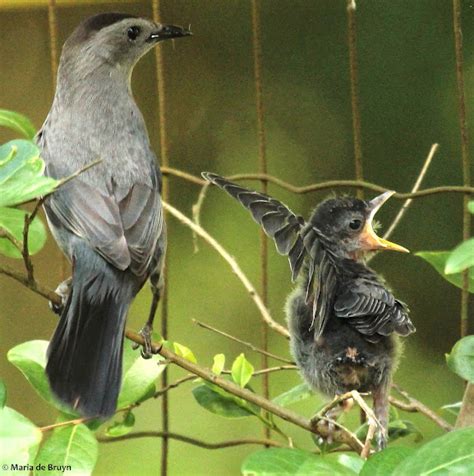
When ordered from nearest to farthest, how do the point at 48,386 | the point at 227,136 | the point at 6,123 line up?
the point at 48,386
the point at 6,123
the point at 227,136

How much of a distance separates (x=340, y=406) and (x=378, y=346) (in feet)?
0.45

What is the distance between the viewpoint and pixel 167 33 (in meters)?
2.40

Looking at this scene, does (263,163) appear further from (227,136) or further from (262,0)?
(262,0)

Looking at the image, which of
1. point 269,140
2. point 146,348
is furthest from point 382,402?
point 269,140

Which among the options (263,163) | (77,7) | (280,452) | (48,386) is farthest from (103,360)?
(77,7)

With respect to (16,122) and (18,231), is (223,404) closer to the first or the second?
(18,231)

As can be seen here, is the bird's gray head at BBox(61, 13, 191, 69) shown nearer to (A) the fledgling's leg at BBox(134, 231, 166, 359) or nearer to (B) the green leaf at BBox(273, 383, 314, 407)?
(A) the fledgling's leg at BBox(134, 231, 166, 359)

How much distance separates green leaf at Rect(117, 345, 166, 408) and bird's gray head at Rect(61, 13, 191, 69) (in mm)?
795

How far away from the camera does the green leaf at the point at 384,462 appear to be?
1.46 metres

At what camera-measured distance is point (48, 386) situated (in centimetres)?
180

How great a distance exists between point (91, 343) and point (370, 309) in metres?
0.47

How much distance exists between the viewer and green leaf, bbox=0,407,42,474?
4.75 ft

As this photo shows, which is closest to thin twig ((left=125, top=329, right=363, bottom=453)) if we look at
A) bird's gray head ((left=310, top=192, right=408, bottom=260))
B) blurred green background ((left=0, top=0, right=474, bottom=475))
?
bird's gray head ((left=310, top=192, right=408, bottom=260))

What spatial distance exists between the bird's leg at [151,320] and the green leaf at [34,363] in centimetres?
17
